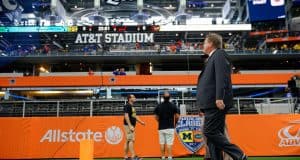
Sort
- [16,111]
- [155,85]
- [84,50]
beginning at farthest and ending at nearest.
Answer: [84,50]
[155,85]
[16,111]

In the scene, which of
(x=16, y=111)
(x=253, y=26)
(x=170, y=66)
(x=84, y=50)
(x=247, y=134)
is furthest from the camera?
(x=253, y=26)

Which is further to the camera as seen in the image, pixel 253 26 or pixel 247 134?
pixel 253 26

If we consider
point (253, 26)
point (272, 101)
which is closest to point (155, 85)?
point (272, 101)

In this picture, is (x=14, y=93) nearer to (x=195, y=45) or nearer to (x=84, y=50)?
(x=84, y=50)

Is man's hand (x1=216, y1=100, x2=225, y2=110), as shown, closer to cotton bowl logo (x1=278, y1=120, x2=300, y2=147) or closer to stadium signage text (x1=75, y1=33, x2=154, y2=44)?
cotton bowl logo (x1=278, y1=120, x2=300, y2=147)

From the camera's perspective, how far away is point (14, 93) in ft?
84.5

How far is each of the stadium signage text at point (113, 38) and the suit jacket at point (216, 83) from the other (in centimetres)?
3012

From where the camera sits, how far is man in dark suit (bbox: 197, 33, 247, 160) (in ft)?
11.5

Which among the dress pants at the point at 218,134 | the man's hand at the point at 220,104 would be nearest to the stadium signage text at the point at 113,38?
the dress pants at the point at 218,134

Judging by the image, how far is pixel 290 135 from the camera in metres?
9.10

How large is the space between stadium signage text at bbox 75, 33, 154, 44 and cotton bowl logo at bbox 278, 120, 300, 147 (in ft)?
83.7

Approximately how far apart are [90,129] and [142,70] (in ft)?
88.8

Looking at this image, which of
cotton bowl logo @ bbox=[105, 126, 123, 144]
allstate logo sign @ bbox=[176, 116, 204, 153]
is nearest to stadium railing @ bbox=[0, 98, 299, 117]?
allstate logo sign @ bbox=[176, 116, 204, 153]

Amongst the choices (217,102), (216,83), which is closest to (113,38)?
(216,83)
